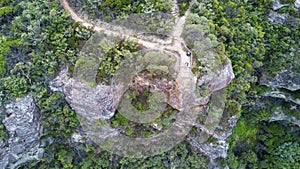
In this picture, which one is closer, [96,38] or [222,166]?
[96,38]

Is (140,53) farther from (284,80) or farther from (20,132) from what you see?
(284,80)

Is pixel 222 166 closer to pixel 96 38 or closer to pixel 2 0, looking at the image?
pixel 96 38

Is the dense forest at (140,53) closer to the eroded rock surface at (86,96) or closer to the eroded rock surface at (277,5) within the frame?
the eroded rock surface at (277,5)

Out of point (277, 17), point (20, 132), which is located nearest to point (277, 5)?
point (277, 17)

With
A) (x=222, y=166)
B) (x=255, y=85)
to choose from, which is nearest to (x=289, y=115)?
(x=255, y=85)

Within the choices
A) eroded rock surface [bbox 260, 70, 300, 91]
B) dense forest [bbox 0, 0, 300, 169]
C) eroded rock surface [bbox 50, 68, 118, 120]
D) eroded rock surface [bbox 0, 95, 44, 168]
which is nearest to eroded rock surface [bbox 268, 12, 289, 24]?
dense forest [bbox 0, 0, 300, 169]

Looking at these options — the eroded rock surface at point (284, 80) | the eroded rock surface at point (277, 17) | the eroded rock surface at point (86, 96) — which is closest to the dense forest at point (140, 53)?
the eroded rock surface at point (284, 80)
